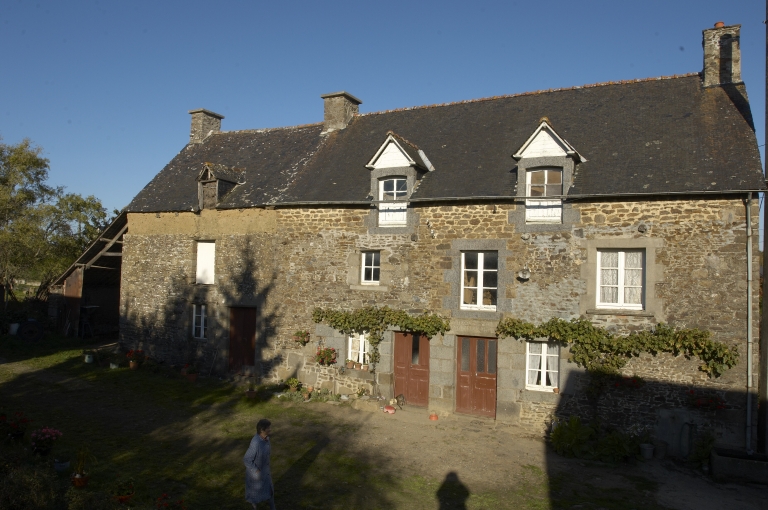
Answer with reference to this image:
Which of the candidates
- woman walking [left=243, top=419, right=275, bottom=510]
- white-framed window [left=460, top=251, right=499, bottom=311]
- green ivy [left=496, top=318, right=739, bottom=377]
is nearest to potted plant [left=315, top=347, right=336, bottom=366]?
white-framed window [left=460, top=251, right=499, bottom=311]

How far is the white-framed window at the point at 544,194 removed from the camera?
1153 centimetres

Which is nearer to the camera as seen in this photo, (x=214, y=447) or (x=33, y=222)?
(x=214, y=447)

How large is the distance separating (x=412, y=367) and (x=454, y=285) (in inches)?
83.9

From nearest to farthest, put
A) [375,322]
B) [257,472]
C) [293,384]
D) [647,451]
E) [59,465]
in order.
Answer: [257,472], [59,465], [647,451], [375,322], [293,384]

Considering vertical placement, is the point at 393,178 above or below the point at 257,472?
above

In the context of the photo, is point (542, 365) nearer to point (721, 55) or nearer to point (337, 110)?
point (721, 55)

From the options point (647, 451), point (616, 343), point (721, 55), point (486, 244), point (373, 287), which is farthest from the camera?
point (373, 287)

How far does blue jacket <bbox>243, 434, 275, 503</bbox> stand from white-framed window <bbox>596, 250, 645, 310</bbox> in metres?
7.25

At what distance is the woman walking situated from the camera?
6.46m

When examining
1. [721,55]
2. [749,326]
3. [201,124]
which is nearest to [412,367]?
[749,326]

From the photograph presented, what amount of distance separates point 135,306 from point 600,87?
1446 centimetres

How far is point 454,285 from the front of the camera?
12.2m

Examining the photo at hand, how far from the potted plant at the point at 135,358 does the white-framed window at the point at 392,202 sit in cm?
834

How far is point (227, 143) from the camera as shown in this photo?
18.8m
